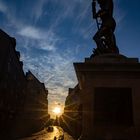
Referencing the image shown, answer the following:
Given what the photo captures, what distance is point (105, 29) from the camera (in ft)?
28.9

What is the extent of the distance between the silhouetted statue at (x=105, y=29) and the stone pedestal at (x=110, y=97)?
1.13m

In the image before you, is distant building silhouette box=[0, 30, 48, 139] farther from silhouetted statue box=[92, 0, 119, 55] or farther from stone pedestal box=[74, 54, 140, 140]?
stone pedestal box=[74, 54, 140, 140]

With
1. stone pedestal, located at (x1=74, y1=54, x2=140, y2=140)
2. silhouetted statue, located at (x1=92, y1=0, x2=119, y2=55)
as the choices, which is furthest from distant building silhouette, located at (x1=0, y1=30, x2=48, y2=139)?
stone pedestal, located at (x1=74, y1=54, x2=140, y2=140)

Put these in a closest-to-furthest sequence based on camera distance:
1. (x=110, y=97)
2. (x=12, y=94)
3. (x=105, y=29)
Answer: (x=110, y=97)
(x=105, y=29)
(x=12, y=94)

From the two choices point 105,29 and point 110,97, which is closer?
point 110,97

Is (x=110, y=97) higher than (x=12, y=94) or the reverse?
the reverse

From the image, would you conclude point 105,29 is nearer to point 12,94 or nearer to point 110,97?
point 110,97

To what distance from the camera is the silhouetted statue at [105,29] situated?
341 inches

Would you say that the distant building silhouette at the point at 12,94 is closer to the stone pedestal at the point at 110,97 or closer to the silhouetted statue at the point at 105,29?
the silhouetted statue at the point at 105,29

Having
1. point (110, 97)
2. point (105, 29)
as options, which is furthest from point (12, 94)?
point (110, 97)

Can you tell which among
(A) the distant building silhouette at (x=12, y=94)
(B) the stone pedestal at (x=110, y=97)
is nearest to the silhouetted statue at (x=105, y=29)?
(B) the stone pedestal at (x=110, y=97)

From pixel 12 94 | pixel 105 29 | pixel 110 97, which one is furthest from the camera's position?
pixel 12 94

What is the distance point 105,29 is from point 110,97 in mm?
2851

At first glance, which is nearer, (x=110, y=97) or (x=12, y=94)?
(x=110, y=97)
